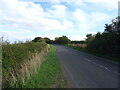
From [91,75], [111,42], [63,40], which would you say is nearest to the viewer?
[91,75]

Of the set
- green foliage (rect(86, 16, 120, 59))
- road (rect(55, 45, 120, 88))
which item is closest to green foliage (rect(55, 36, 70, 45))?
green foliage (rect(86, 16, 120, 59))

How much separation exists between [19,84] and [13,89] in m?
0.50

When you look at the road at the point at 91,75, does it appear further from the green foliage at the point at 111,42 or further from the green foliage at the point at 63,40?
the green foliage at the point at 63,40

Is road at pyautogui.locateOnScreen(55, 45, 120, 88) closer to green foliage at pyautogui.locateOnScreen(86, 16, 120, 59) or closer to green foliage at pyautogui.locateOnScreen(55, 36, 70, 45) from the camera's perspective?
green foliage at pyautogui.locateOnScreen(86, 16, 120, 59)

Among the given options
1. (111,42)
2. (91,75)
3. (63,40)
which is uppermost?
(63,40)

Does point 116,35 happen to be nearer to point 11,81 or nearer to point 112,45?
point 112,45

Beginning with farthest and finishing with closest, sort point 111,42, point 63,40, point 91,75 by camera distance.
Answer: point 63,40
point 111,42
point 91,75

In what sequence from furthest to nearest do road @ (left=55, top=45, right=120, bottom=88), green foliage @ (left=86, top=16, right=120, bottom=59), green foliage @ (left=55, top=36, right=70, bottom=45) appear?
green foliage @ (left=55, top=36, right=70, bottom=45) < green foliage @ (left=86, top=16, right=120, bottom=59) < road @ (left=55, top=45, right=120, bottom=88)

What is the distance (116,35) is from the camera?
28875 mm

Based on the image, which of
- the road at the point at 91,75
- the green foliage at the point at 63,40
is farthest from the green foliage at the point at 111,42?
the green foliage at the point at 63,40

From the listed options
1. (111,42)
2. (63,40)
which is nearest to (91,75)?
(111,42)

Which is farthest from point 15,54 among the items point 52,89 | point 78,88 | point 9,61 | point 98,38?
point 98,38

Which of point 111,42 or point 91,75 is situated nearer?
point 91,75

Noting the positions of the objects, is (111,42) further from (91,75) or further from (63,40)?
(63,40)
